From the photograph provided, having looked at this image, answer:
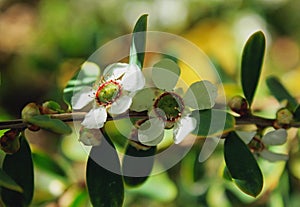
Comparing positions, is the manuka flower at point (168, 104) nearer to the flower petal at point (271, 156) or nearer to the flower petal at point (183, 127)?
the flower petal at point (183, 127)

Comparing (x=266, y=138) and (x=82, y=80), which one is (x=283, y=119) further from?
(x=82, y=80)

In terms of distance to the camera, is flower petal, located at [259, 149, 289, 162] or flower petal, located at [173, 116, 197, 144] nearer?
flower petal, located at [173, 116, 197, 144]

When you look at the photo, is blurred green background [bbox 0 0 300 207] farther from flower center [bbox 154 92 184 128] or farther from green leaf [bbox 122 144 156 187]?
flower center [bbox 154 92 184 128]

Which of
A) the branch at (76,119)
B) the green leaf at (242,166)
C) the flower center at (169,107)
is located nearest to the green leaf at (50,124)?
the branch at (76,119)

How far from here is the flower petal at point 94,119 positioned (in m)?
0.77

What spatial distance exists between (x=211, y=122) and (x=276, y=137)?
0.46 feet

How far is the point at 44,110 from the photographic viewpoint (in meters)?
0.80

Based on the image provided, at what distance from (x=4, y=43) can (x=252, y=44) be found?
1433mm

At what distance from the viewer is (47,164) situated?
4.08 ft

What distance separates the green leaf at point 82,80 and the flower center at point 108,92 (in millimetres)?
60

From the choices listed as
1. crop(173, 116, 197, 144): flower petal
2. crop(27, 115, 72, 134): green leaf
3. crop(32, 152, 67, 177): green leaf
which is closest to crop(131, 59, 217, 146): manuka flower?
crop(173, 116, 197, 144): flower petal

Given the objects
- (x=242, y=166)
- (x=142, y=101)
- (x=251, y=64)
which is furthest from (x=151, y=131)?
(x=251, y=64)

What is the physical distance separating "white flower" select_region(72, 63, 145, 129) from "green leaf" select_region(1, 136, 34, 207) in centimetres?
10

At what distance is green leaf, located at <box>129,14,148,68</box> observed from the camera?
81 centimetres
